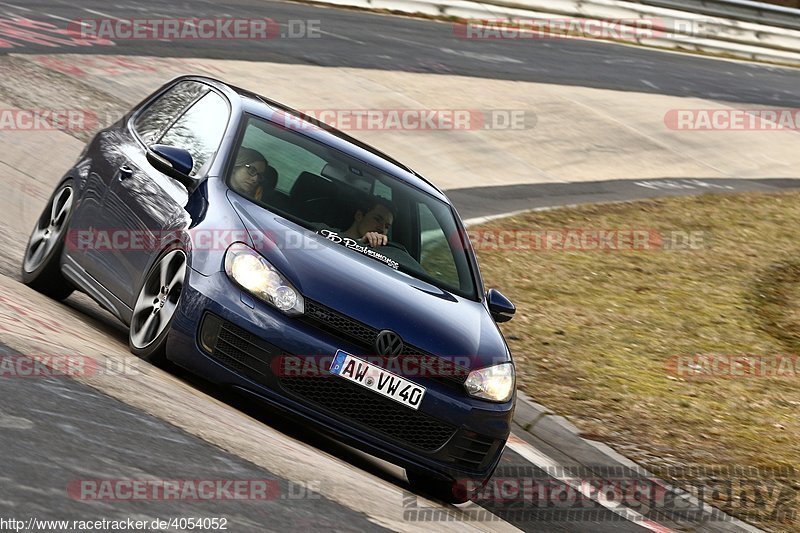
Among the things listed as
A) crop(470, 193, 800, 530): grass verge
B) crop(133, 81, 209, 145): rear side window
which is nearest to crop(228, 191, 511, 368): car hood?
crop(133, 81, 209, 145): rear side window

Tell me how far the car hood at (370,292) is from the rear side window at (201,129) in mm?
641

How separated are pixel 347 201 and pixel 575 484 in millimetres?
2228

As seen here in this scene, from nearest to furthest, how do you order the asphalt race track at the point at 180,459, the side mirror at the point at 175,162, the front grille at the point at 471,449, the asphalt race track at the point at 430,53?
the asphalt race track at the point at 180,459 → the front grille at the point at 471,449 → the side mirror at the point at 175,162 → the asphalt race track at the point at 430,53

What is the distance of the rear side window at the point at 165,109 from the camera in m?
8.20

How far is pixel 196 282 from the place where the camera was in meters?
6.41

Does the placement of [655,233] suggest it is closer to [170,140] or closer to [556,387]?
[556,387]

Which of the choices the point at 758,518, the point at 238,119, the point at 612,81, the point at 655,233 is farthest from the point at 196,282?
the point at 612,81

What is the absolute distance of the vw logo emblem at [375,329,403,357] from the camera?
624 cm

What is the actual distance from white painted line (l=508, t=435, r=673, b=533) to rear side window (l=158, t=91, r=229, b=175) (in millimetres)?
2691

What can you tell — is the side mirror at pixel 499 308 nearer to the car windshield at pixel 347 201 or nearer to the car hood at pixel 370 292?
the car windshield at pixel 347 201

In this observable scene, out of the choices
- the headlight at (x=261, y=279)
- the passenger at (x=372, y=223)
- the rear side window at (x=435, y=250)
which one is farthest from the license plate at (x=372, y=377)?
the rear side window at (x=435, y=250)

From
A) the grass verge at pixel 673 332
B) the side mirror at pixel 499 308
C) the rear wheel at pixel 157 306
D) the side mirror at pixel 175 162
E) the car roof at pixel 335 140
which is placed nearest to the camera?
the rear wheel at pixel 157 306

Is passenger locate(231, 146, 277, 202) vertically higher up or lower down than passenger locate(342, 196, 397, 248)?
higher up

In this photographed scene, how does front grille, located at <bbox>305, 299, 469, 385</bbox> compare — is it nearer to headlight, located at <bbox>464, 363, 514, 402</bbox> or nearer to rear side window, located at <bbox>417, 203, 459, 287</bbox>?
headlight, located at <bbox>464, 363, 514, 402</bbox>
